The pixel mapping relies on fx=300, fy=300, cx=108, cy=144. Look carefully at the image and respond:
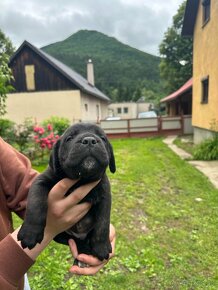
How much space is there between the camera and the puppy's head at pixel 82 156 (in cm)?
144

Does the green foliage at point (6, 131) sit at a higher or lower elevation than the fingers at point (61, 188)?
lower

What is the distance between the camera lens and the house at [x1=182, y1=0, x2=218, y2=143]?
461 inches

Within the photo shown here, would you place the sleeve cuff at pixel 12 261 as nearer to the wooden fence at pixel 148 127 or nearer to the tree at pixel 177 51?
Result: the wooden fence at pixel 148 127

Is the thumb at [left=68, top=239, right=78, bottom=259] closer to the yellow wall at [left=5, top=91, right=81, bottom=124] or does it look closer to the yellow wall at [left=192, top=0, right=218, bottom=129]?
the yellow wall at [left=192, top=0, right=218, bottom=129]

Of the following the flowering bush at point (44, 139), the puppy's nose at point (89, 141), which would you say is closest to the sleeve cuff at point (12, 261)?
the puppy's nose at point (89, 141)

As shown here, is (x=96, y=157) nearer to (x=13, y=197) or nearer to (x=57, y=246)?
(x=13, y=197)

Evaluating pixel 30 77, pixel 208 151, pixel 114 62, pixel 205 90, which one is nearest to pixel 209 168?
pixel 208 151

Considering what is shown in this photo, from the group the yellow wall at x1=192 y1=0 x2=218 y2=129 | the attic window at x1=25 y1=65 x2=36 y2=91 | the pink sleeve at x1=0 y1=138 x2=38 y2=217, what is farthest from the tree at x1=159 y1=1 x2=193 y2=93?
the pink sleeve at x1=0 y1=138 x2=38 y2=217

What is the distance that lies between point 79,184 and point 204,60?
13.2 m

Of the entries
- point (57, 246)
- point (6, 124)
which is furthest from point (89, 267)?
point (6, 124)

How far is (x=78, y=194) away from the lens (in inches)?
59.3

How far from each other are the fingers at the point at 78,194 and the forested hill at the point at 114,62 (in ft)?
238

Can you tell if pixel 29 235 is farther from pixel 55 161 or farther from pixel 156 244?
pixel 156 244

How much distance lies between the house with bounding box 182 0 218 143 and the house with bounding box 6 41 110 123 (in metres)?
10.4
